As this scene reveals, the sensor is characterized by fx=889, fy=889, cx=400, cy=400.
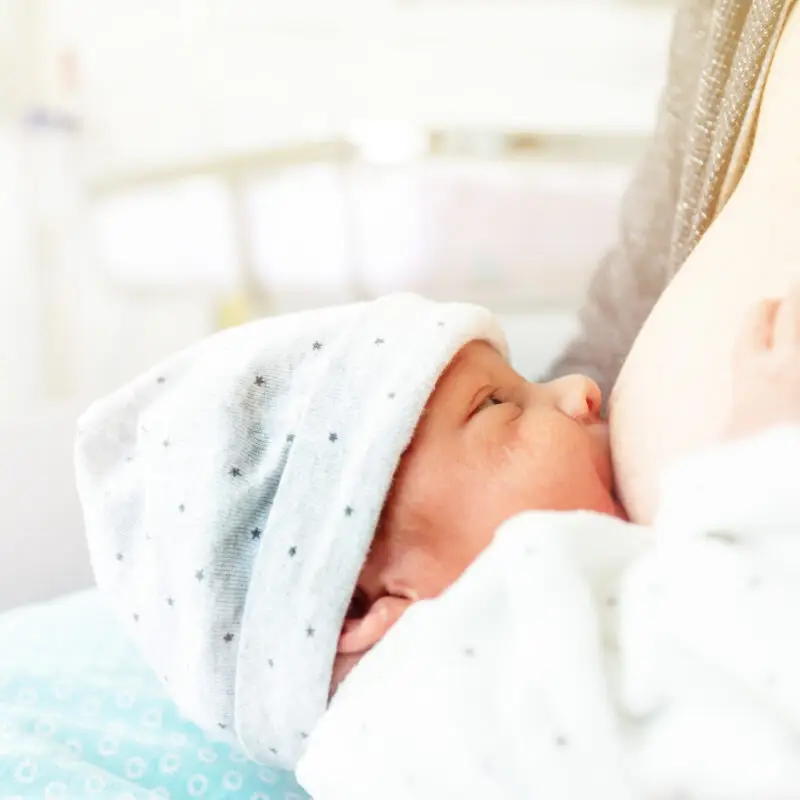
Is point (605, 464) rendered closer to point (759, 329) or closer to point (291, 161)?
point (759, 329)

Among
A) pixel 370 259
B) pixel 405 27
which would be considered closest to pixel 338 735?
pixel 370 259

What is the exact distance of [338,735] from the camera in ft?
1.70

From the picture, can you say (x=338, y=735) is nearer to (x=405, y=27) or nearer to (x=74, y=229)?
(x=405, y=27)

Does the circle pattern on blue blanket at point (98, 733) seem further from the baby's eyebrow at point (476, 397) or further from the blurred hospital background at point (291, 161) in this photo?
the blurred hospital background at point (291, 161)

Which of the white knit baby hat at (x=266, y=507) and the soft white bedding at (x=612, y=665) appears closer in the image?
the soft white bedding at (x=612, y=665)

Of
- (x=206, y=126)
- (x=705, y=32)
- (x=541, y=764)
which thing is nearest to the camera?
(x=541, y=764)

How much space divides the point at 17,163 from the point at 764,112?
6.60 feet

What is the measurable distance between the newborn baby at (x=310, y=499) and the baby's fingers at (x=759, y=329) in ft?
0.52

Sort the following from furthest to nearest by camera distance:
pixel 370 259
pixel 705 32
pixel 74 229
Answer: pixel 74 229 → pixel 370 259 → pixel 705 32

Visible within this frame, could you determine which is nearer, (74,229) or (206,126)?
(206,126)

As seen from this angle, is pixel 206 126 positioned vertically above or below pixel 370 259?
above

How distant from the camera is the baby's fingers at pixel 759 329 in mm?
474

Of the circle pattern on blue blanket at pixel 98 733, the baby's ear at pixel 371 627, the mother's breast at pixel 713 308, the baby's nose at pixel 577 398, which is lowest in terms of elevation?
the circle pattern on blue blanket at pixel 98 733

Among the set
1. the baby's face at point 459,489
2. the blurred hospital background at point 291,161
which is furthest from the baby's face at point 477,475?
the blurred hospital background at point 291,161
